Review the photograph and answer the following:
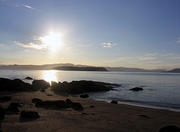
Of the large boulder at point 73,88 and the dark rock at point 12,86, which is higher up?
the dark rock at point 12,86

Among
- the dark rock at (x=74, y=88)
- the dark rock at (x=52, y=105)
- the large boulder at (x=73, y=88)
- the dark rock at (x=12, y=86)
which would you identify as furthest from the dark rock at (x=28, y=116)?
the dark rock at (x=74, y=88)

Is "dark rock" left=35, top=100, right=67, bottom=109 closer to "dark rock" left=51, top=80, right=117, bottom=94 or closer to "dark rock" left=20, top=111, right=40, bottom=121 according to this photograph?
"dark rock" left=20, top=111, right=40, bottom=121

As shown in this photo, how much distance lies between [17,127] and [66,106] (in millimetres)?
8682

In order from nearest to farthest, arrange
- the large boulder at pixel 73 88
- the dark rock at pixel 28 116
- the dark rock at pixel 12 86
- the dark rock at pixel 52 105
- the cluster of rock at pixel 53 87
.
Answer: the dark rock at pixel 28 116, the dark rock at pixel 52 105, the dark rock at pixel 12 86, the cluster of rock at pixel 53 87, the large boulder at pixel 73 88

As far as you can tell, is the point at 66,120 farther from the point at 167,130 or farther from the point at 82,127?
the point at 167,130

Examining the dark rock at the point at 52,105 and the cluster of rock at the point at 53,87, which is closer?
the dark rock at the point at 52,105

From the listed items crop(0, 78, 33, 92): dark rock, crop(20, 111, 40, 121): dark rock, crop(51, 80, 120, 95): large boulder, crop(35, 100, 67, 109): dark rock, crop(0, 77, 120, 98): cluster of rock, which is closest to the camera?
crop(20, 111, 40, 121): dark rock

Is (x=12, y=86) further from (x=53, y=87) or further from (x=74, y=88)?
(x=74, y=88)

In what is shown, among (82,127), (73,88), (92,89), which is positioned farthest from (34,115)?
(92,89)

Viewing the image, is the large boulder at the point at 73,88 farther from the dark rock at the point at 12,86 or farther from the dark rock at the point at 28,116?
the dark rock at the point at 28,116

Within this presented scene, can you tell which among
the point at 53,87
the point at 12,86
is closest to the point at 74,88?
the point at 53,87

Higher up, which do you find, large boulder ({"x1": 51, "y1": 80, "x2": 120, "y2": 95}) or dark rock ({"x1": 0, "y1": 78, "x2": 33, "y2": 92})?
dark rock ({"x1": 0, "y1": 78, "x2": 33, "y2": 92})

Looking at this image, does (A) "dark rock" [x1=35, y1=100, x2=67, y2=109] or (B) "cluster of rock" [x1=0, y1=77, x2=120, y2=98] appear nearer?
(A) "dark rock" [x1=35, y1=100, x2=67, y2=109]

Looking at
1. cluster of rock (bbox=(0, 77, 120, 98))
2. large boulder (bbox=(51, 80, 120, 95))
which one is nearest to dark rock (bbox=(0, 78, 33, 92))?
cluster of rock (bbox=(0, 77, 120, 98))
